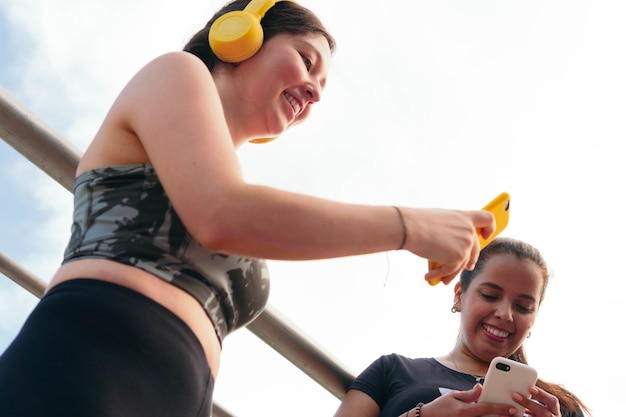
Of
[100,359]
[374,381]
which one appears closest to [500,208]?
[100,359]

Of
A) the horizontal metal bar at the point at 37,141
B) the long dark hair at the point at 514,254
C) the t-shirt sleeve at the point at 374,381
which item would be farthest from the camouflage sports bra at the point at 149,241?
the long dark hair at the point at 514,254

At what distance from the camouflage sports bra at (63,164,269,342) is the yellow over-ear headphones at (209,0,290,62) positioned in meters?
0.43

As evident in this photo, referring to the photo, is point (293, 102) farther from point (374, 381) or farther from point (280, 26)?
point (374, 381)

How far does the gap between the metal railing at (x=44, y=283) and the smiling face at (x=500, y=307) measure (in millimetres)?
637

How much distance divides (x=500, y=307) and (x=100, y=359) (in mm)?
1755

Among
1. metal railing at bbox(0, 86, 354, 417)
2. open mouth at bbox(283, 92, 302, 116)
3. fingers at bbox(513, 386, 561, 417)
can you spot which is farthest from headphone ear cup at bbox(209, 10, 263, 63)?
fingers at bbox(513, 386, 561, 417)

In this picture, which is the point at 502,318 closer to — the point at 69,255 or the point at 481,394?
the point at 481,394

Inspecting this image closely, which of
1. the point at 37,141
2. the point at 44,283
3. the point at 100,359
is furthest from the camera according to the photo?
the point at 44,283

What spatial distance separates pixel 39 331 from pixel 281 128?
27.0 inches

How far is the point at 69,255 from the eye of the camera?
1209 mm

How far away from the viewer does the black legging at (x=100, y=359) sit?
1.00 m

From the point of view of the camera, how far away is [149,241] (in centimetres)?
117

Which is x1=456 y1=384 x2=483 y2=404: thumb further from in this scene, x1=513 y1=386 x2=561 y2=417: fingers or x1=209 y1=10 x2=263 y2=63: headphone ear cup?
x1=209 y1=10 x2=263 y2=63: headphone ear cup

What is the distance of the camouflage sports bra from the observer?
1.16 metres
